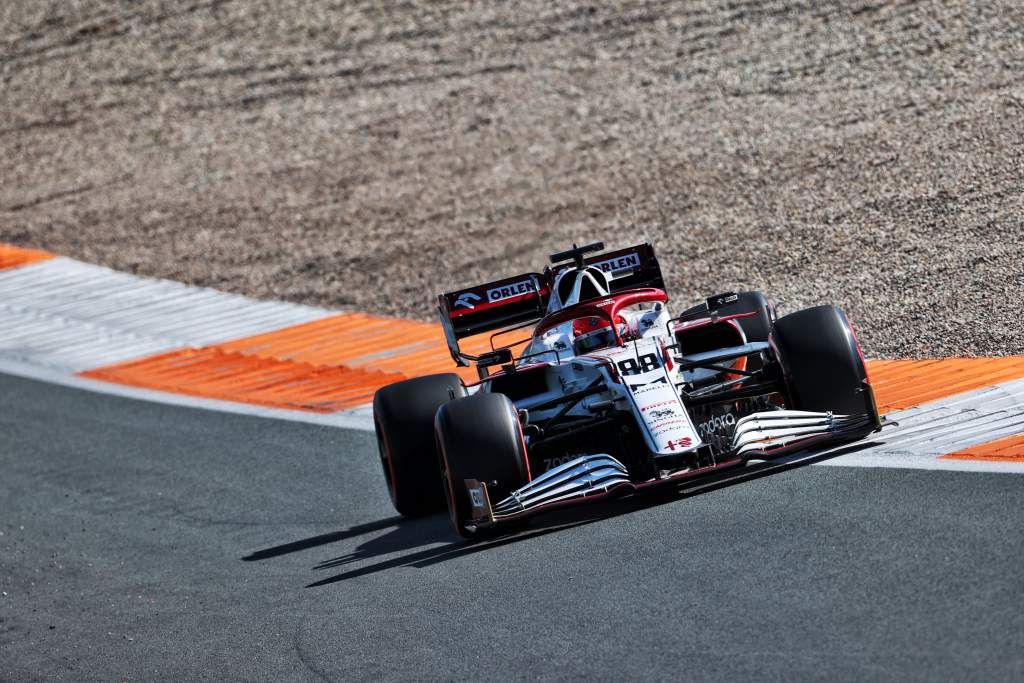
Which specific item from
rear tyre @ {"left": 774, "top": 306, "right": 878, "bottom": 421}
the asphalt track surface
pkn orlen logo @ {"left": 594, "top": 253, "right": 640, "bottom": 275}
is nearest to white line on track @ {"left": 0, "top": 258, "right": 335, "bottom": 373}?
the asphalt track surface

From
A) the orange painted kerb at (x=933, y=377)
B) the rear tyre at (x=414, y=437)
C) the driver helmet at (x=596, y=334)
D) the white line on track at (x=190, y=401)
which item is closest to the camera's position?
the driver helmet at (x=596, y=334)

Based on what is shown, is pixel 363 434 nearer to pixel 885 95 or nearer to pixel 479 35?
pixel 885 95

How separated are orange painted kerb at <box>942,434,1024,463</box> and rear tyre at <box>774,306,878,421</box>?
0.63m

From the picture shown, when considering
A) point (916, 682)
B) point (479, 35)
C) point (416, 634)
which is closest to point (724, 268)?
point (416, 634)

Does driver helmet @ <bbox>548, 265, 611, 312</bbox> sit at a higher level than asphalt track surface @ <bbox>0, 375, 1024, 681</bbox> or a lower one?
higher

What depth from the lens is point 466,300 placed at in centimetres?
1055

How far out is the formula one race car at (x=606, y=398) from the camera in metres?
8.51

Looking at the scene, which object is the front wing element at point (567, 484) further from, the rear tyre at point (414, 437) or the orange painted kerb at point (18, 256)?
the orange painted kerb at point (18, 256)

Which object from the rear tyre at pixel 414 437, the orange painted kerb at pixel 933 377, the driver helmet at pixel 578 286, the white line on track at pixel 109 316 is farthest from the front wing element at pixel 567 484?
the white line on track at pixel 109 316

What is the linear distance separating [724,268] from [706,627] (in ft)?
32.6

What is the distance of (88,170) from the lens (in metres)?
26.6

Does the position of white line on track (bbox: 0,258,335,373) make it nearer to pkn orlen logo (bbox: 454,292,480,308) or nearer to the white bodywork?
pkn orlen logo (bbox: 454,292,480,308)

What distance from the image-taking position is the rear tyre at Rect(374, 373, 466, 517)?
9.93m

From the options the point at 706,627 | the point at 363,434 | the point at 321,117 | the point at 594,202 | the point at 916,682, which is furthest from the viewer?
the point at 321,117
